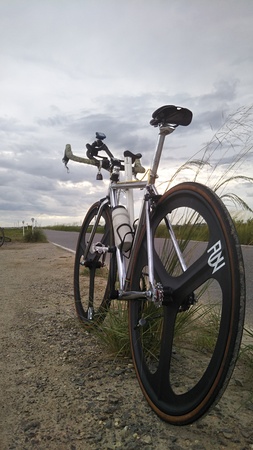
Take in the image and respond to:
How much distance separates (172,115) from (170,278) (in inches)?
35.7

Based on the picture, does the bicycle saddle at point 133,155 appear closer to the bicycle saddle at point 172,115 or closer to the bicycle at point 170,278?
the bicycle at point 170,278

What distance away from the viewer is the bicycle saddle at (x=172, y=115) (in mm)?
2166

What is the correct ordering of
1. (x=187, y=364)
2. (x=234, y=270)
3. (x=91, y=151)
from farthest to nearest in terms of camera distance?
1. (x=91, y=151)
2. (x=187, y=364)
3. (x=234, y=270)

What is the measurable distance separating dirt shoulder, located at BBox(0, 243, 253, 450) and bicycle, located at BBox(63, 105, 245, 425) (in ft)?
0.43

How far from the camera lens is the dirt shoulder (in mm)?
1746

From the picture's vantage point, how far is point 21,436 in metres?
1.79

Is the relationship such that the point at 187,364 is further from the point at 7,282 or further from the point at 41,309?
the point at 7,282

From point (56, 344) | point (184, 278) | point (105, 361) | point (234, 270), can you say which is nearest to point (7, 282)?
point (56, 344)

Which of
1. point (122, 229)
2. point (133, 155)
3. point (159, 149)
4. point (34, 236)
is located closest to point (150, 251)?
point (159, 149)

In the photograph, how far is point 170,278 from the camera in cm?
197

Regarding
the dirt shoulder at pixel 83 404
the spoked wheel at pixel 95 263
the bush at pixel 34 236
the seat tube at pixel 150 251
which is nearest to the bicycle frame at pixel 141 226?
the seat tube at pixel 150 251

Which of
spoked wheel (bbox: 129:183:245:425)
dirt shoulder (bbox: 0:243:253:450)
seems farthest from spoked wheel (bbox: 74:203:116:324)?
spoked wheel (bbox: 129:183:245:425)

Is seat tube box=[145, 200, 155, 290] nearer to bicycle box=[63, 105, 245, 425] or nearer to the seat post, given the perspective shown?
bicycle box=[63, 105, 245, 425]

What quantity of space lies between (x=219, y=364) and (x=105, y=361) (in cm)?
125
